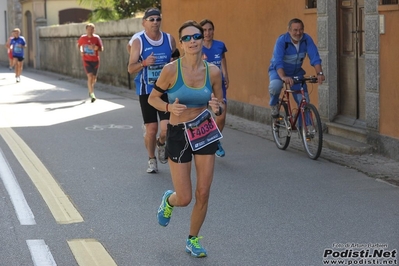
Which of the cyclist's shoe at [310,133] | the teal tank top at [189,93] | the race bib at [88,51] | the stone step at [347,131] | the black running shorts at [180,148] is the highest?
the race bib at [88,51]

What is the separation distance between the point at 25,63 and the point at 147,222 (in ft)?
135

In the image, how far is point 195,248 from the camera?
638 cm

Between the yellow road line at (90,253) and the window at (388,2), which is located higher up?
the window at (388,2)

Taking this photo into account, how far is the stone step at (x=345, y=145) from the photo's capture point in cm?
1136

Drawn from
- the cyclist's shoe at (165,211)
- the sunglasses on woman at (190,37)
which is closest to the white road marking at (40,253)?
the cyclist's shoe at (165,211)

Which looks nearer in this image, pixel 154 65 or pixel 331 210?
pixel 331 210

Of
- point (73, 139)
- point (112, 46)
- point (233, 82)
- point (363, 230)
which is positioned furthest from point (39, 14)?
point (363, 230)

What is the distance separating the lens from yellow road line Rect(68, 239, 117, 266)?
623 cm

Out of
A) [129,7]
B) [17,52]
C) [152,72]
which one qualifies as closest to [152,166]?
[152,72]

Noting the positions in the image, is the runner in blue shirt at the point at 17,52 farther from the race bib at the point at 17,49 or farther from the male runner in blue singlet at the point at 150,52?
the male runner in blue singlet at the point at 150,52

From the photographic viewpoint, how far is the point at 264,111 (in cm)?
1544

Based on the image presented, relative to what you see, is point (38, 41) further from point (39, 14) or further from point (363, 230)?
point (363, 230)

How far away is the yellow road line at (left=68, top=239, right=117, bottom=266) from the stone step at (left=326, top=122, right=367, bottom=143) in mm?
5845

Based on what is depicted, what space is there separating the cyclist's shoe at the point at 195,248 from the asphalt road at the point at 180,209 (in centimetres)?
6
